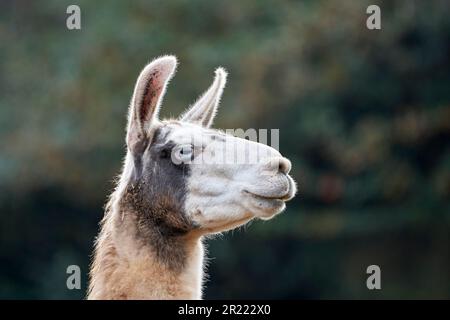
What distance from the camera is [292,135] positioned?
69.1ft

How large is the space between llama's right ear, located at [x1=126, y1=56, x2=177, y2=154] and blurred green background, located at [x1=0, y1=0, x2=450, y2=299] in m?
13.1

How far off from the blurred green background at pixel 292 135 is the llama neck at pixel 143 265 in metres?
13.2

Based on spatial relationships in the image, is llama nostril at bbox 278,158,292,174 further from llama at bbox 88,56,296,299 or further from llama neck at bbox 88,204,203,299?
llama neck at bbox 88,204,203,299

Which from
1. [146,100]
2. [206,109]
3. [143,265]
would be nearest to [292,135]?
[206,109]

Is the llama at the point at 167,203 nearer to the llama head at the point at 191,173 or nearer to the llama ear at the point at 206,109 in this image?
the llama head at the point at 191,173

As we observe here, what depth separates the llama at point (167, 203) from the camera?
693 cm

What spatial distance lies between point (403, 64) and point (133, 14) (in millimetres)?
4755

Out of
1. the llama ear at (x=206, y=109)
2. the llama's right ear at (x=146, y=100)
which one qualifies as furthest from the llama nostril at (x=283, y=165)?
the llama ear at (x=206, y=109)

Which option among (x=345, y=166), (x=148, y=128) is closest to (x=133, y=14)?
(x=345, y=166)

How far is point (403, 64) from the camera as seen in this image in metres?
21.2

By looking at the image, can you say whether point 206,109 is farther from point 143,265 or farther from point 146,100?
point 143,265
